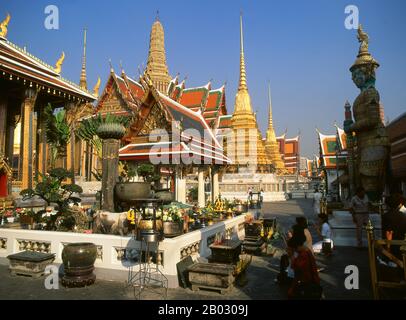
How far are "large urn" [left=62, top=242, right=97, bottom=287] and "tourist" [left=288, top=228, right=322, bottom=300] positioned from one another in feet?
13.1

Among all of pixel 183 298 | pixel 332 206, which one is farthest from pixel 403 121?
pixel 183 298

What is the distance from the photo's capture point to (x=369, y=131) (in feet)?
34.3

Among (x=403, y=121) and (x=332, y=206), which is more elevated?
(x=403, y=121)

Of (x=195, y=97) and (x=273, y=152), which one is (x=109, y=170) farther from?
(x=273, y=152)

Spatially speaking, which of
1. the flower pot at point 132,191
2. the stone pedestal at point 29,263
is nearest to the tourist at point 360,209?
the flower pot at point 132,191

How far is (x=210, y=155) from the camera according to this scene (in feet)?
61.0

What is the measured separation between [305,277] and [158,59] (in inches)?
2075

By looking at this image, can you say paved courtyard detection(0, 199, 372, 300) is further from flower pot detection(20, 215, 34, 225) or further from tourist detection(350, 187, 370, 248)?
tourist detection(350, 187, 370, 248)

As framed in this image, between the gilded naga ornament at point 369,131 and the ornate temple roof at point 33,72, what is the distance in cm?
1865

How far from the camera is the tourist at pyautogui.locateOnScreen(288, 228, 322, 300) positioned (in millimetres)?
4730

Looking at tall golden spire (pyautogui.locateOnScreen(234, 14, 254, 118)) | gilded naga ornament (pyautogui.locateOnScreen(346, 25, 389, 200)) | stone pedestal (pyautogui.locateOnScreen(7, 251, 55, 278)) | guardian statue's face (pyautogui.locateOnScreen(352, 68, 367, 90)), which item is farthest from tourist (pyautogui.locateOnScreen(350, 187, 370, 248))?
tall golden spire (pyautogui.locateOnScreen(234, 14, 254, 118))

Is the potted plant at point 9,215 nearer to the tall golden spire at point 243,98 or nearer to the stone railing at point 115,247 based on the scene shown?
the stone railing at point 115,247

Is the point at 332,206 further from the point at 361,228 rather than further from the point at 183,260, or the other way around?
the point at 183,260

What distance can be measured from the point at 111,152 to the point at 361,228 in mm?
8511
